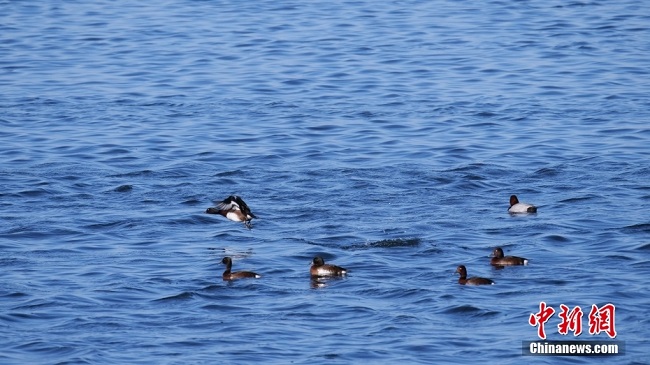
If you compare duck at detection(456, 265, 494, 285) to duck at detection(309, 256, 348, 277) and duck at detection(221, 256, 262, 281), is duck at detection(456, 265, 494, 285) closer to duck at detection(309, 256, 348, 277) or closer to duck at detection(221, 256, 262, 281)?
duck at detection(309, 256, 348, 277)

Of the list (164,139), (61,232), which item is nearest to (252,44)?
(164,139)

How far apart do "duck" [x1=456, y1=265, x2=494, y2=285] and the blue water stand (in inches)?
5.1

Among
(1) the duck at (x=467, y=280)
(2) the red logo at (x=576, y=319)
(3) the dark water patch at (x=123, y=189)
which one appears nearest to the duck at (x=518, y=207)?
(1) the duck at (x=467, y=280)

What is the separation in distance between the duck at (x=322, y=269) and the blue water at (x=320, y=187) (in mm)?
170

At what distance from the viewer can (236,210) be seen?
20766mm

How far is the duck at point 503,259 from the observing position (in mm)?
18203

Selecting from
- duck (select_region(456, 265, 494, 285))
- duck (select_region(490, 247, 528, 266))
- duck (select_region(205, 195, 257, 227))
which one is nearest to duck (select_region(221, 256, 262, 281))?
duck (select_region(205, 195, 257, 227))

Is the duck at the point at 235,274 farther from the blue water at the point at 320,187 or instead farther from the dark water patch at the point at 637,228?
the dark water patch at the point at 637,228

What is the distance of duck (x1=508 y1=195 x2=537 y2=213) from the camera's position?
21109 mm

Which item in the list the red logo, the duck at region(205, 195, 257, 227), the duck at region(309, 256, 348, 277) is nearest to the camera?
the red logo

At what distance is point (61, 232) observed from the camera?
21109mm

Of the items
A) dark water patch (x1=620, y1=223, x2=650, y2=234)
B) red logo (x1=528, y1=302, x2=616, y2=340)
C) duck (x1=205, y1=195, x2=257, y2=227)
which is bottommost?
red logo (x1=528, y1=302, x2=616, y2=340)

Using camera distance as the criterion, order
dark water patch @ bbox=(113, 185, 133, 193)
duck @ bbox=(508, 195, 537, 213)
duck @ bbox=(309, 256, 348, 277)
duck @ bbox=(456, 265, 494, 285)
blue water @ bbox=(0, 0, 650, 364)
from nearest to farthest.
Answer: blue water @ bbox=(0, 0, 650, 364) < duck @ bbox=(456, 265, 494, 285) < duck @ bbox=(309, 256, 348, 277) < duck @ bbox=(508, 195, 537, 213) < dark water patch @ bbox=(113, 185, 133, 193)

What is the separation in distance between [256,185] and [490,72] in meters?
13.4
